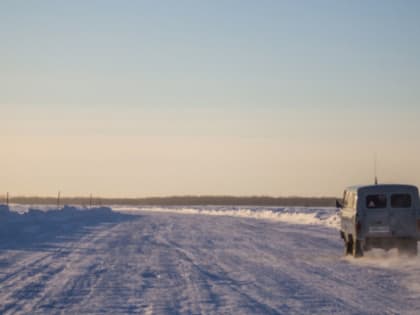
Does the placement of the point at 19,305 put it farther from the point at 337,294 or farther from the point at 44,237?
the point at 44,237

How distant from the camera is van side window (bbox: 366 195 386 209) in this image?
2308 cm

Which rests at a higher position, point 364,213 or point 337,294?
point 364,213

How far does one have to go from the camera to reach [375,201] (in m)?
23.2

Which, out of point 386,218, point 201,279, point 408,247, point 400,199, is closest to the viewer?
point 201,279

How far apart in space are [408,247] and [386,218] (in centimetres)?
105

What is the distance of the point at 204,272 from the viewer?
748 inches

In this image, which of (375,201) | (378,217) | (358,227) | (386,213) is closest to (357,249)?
(358,227)

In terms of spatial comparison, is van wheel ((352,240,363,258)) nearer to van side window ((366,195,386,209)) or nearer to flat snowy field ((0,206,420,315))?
flat snowy field ((0,206,420,315))

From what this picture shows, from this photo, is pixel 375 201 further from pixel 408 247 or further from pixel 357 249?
pixel 408 247

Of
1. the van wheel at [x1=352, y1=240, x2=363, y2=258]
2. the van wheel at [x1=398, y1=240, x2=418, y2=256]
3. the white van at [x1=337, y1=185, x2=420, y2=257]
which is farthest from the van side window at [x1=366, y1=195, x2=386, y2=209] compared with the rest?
the van wheel at [x1=398, y1=240, x2=418, y2=256]

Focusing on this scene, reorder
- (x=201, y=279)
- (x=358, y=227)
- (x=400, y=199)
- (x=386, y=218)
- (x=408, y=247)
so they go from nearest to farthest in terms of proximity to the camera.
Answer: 1. (x=201, y=279)
2. (x=408, y=247)
3. (x=386, y=218)
4. (x=358, y=227)
5. (x=400, y=199)

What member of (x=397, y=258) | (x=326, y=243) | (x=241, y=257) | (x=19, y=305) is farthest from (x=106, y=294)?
(x=326, y=243)

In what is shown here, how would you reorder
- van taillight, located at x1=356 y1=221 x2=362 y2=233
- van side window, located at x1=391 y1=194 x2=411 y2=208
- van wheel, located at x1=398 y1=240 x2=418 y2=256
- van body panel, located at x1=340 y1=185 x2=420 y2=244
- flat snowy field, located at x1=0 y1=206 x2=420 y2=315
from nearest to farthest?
1. flat snowy field, located at x1=0 y1=206 x2=420 y2=315
2. van wheel, located at x1=398 y1=240 x2=418 y2=256
3. van body panel, located at x1=340 y1=185 x2=420 y2=244
4. van taillight, located at x1=356 y1=221 x2=362 y2=233
5. van side window, located at x1=391 y1=194 x2=411 y2=208

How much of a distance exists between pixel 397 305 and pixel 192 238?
20371mm
